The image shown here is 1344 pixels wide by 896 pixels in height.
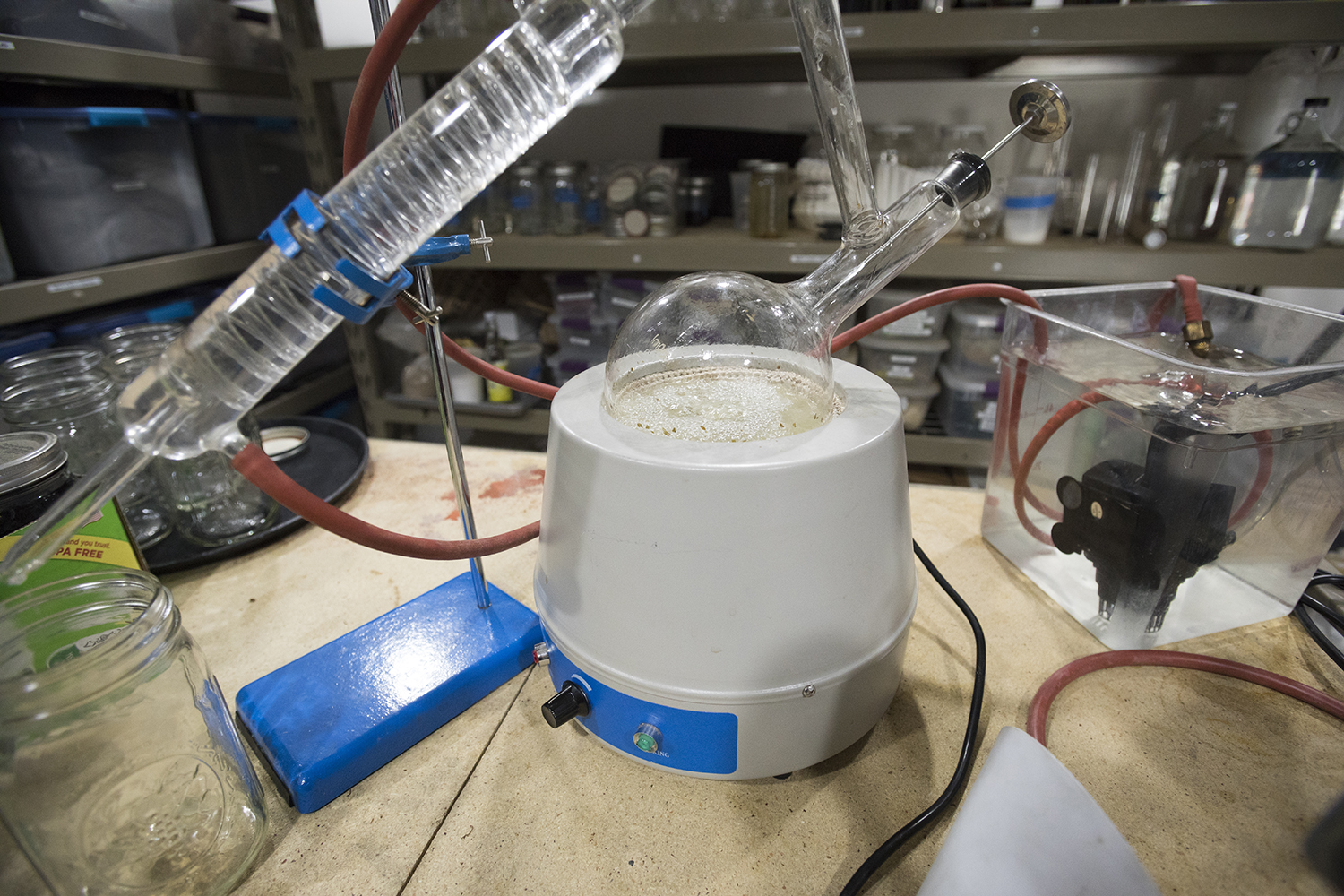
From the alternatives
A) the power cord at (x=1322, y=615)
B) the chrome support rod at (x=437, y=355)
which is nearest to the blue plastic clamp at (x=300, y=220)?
the chrome support rod at (x=437, y=355)

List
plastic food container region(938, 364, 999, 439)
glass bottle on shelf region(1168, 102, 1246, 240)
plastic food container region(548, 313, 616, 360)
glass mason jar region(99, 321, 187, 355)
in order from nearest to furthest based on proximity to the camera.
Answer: glass mason jar region(99, 321, 187, 355) < glass bottle on shelf region(1168, 102, 1246, 240) < plastic food container region(938, 364, 999, 439) < plastic food container region(548, 313, 616, 360)

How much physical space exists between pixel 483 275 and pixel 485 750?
1.41m

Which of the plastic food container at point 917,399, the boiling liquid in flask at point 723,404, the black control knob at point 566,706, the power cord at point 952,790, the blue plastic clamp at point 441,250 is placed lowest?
the plastic food container at point 917,399

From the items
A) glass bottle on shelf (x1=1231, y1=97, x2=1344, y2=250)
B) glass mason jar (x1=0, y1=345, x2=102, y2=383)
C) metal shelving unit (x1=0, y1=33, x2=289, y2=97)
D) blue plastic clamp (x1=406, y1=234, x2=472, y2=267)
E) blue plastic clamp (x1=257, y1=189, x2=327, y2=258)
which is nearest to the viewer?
blue plastic clamp (x1=257, y1=189, x2=327, y2=258)

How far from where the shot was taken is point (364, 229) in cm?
27

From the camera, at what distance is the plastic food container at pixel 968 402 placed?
137 centimetres

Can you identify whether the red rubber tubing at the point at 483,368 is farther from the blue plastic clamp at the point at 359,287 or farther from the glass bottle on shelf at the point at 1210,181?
the glass bottle on shelf at the point at 1210,181

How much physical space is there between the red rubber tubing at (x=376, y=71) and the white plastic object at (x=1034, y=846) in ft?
1.47

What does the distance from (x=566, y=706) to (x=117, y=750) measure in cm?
23

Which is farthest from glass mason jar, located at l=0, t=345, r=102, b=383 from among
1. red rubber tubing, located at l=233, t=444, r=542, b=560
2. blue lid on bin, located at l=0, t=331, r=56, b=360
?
blue lid on bin, located at l=0, t=331, r=56, b=360

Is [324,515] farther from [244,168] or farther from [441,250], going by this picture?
[244,168]

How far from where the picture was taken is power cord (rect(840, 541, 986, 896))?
339 millimetres

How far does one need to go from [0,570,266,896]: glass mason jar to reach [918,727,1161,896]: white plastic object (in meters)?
0.39

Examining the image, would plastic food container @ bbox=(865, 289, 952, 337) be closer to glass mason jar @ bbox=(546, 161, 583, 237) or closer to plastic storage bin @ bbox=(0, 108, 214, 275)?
glass mason jar @ bbox=(546, 161, 583, 237)
